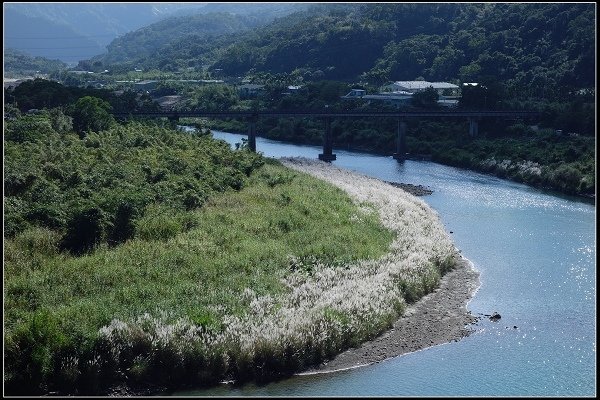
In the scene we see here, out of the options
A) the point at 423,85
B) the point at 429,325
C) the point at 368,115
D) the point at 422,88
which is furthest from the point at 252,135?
the point at 429,325

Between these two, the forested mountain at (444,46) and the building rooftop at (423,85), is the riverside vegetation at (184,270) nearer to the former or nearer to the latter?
the forested mountain at (444,46)

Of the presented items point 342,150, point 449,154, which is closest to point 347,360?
point 449,154

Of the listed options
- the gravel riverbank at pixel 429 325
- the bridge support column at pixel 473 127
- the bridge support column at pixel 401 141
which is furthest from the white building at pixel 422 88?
the gravel riverbank at pixel 429 325

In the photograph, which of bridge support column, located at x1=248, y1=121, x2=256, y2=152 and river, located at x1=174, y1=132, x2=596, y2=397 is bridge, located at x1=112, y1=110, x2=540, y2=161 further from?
river, located at x1=174, y1=132, x2=596, y2=397

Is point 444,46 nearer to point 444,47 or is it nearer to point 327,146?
point 444,47

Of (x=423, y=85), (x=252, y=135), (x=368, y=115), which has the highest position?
(x=423, y=85)
